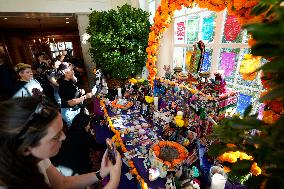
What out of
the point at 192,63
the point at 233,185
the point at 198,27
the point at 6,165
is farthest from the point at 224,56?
the point at 6,165

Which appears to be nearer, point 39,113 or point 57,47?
point 39,113

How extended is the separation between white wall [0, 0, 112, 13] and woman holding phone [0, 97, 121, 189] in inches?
224

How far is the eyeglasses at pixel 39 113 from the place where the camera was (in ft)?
3.46

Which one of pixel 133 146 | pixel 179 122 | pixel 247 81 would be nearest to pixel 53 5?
pixel 133 146

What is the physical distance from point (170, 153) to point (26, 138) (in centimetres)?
129

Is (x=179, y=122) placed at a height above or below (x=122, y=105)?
above

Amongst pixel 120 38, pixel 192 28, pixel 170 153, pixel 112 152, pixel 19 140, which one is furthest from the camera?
pixel 120 38

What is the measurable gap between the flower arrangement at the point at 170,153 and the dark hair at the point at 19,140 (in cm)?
104

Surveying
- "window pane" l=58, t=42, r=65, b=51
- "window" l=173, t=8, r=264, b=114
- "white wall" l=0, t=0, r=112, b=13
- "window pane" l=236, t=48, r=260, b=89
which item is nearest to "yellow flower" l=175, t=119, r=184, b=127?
"window" l=173, t=8, r=264, b=114

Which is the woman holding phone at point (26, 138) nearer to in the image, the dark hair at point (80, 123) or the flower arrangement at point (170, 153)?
→ the flower arrangement at point (170, 153)

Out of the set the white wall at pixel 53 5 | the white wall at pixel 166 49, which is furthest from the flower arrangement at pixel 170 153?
the white wall at pixel 53 5

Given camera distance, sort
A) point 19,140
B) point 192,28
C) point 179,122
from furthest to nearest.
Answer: point 192,28 < point 179,122 < point 19,140

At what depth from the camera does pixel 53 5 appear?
227 inches

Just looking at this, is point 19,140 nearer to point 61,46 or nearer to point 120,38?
point 120,38
